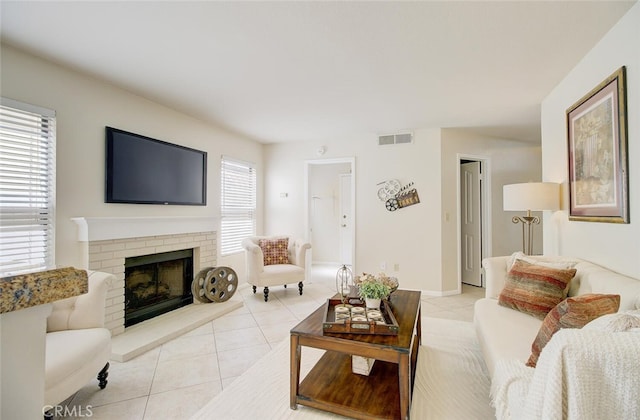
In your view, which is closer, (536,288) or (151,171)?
(536,288)

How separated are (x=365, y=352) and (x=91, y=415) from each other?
5.46ft

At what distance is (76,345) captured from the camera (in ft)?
5.74

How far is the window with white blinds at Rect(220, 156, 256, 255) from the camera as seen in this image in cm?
442

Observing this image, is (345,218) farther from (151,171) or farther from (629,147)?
(629,147)

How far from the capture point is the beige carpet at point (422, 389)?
173cm

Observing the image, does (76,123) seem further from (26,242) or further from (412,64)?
(412,64)

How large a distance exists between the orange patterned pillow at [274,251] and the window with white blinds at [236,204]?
51cm

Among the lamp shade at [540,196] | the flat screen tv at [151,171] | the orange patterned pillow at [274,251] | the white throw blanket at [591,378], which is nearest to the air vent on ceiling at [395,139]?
the lamp shade at [540,196]

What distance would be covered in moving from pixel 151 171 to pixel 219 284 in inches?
59.9

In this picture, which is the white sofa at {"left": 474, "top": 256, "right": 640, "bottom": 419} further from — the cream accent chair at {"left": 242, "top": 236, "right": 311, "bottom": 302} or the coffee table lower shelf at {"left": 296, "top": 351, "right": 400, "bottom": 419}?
the cream accent chair at {"left": 242, "top": 236, "right": 311, "bottom": 302}

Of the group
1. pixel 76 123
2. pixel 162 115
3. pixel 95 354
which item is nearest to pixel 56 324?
pixel 95 354

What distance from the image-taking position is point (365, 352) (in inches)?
63.0

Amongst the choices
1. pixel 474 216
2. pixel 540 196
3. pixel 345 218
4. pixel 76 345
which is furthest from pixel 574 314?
pixel 345 218

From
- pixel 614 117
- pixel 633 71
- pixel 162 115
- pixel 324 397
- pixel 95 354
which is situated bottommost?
pixel 324 397
